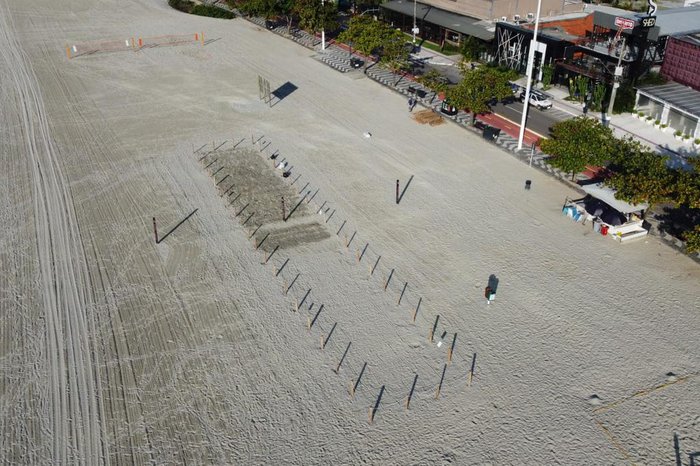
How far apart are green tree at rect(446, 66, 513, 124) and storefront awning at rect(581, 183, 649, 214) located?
614 inches

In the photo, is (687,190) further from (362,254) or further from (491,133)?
(362,254)

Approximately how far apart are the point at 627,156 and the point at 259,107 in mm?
34872

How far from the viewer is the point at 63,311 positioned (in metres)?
30.5

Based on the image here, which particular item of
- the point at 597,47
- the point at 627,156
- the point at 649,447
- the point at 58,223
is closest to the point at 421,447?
the point at 649,447

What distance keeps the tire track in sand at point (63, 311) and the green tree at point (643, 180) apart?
31.9 m

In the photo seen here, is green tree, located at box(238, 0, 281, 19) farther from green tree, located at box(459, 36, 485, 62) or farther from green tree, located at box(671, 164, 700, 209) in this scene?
green tree, located at box(671, 164, 700, 209)

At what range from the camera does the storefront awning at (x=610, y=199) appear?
116 feet

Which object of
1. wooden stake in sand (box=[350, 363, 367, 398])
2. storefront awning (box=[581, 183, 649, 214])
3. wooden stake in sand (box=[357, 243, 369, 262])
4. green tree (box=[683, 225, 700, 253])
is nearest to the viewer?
wooden stake in sand (box=[350, 363, 367, 398])

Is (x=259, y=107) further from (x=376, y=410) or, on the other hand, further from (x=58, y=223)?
(x=376, y=410)

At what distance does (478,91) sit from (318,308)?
96.8 feet

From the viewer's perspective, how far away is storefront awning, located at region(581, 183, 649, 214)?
116 feet

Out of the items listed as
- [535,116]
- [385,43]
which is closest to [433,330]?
[535,116]

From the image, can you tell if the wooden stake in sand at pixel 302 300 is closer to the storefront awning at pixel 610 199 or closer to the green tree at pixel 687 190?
the storefront awning at pixel 610 199

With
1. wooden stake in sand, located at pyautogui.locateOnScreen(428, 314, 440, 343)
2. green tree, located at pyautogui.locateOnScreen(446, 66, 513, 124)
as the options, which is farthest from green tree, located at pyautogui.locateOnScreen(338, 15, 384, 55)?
wooden stake in sand, located at pyautogui.locateOnScreen(428, 314, 440, 343)
